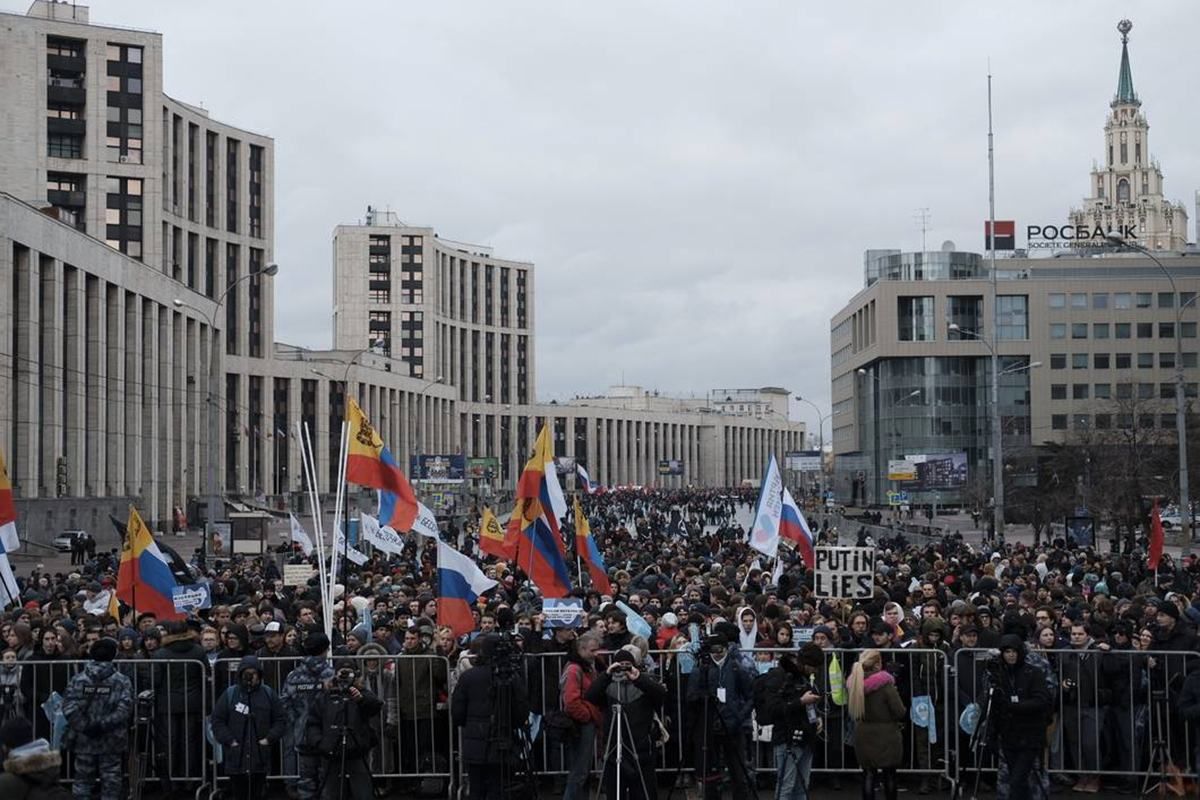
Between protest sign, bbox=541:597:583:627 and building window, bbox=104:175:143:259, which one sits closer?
protest sign, bbox=541:597:583:627

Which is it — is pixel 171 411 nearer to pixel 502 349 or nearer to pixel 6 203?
pixel 6 203

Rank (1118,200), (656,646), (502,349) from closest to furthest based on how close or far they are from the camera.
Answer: (656,646), (502,349), (1118,200)

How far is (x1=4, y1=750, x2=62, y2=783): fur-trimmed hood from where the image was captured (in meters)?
6.95

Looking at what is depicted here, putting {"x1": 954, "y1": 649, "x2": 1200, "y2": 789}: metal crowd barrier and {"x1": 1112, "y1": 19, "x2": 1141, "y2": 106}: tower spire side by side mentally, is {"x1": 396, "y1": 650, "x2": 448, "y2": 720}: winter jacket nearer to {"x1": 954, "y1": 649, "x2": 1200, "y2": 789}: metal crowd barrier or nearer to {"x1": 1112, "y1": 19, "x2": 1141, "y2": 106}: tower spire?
{"x1": 954, "y1": 649, "x2": 1200, "y2": 789}: metal crowd barrier

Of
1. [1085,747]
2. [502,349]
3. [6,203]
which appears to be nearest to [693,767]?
[1085,747]

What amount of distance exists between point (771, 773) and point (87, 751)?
536 cm

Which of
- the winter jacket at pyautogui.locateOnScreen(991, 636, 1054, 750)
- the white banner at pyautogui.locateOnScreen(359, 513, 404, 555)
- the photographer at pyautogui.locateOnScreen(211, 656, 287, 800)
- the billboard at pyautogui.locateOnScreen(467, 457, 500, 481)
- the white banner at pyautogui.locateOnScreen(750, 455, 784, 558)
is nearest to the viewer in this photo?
the winter jacket at pyautogui.locateOnScreen(991, 636, 1054, 750)

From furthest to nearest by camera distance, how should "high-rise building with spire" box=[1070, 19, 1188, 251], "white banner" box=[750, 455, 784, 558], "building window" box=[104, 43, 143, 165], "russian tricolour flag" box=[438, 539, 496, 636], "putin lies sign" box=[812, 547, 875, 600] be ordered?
"high-rise building with spire" box=[1070, 19, 1188, 251] < "building window" box=[104, 43, 143, 165] < "white banner" box=[750, 455, 784, 558] < "putin lies sign" box=[812, 547, 875, 600] < "russian tricolour flag" box=[438, 539, 496, 636]

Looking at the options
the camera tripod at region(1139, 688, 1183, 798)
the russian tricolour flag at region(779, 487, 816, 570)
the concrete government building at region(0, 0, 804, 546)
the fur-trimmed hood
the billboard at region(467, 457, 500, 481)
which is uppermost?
the concrete government building at region(0, 0, 804, 546)

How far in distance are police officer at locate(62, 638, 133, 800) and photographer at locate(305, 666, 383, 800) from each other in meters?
1.36

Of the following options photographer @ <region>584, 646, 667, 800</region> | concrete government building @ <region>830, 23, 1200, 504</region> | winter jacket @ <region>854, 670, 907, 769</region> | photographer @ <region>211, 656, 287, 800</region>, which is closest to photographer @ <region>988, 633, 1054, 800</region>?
winter jacket @ <region>854, 670, 907, 769</region>

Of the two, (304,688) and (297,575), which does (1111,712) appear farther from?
(297,575)

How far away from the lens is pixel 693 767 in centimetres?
1188

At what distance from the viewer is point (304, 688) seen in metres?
10.7
